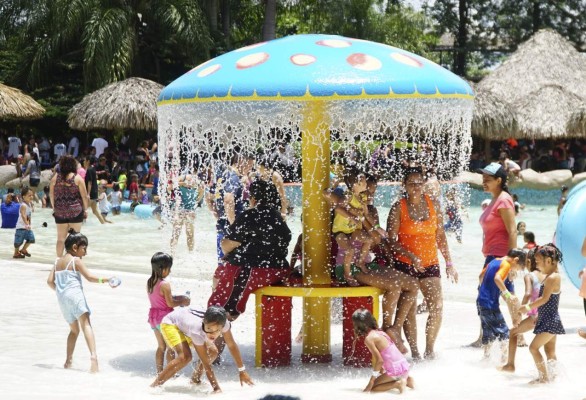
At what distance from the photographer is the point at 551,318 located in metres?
7.28

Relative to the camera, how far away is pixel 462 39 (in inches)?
1741

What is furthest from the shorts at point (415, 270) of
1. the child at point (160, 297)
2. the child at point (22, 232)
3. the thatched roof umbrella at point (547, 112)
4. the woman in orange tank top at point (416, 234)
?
the thatched roof umbrella at point (547, 112)

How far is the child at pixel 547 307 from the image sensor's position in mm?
7211

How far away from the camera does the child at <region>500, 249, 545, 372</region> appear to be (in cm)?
767

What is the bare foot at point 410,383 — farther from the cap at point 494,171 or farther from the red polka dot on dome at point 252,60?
the red polka dot on dome at point 252,60

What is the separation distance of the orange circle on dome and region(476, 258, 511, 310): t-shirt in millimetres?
1641

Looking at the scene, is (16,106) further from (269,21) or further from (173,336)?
(173,336)

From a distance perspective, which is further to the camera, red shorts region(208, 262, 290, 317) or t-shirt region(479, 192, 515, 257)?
t-shirt region(479, 192, 515, 257)

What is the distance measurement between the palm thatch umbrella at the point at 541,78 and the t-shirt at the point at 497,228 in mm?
23373

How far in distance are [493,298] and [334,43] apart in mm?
2258

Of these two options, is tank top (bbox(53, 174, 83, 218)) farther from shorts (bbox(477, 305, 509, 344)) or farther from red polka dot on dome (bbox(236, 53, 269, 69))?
shorts (bbox(477, 305, 509, 344))

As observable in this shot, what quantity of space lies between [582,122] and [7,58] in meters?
17.5

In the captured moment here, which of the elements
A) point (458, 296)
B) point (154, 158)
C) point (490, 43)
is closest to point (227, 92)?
point (458, 296)

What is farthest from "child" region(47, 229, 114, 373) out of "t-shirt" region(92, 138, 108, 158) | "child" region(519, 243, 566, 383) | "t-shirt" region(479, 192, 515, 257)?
"t-shirt" region(92, 138, 108, 158)
